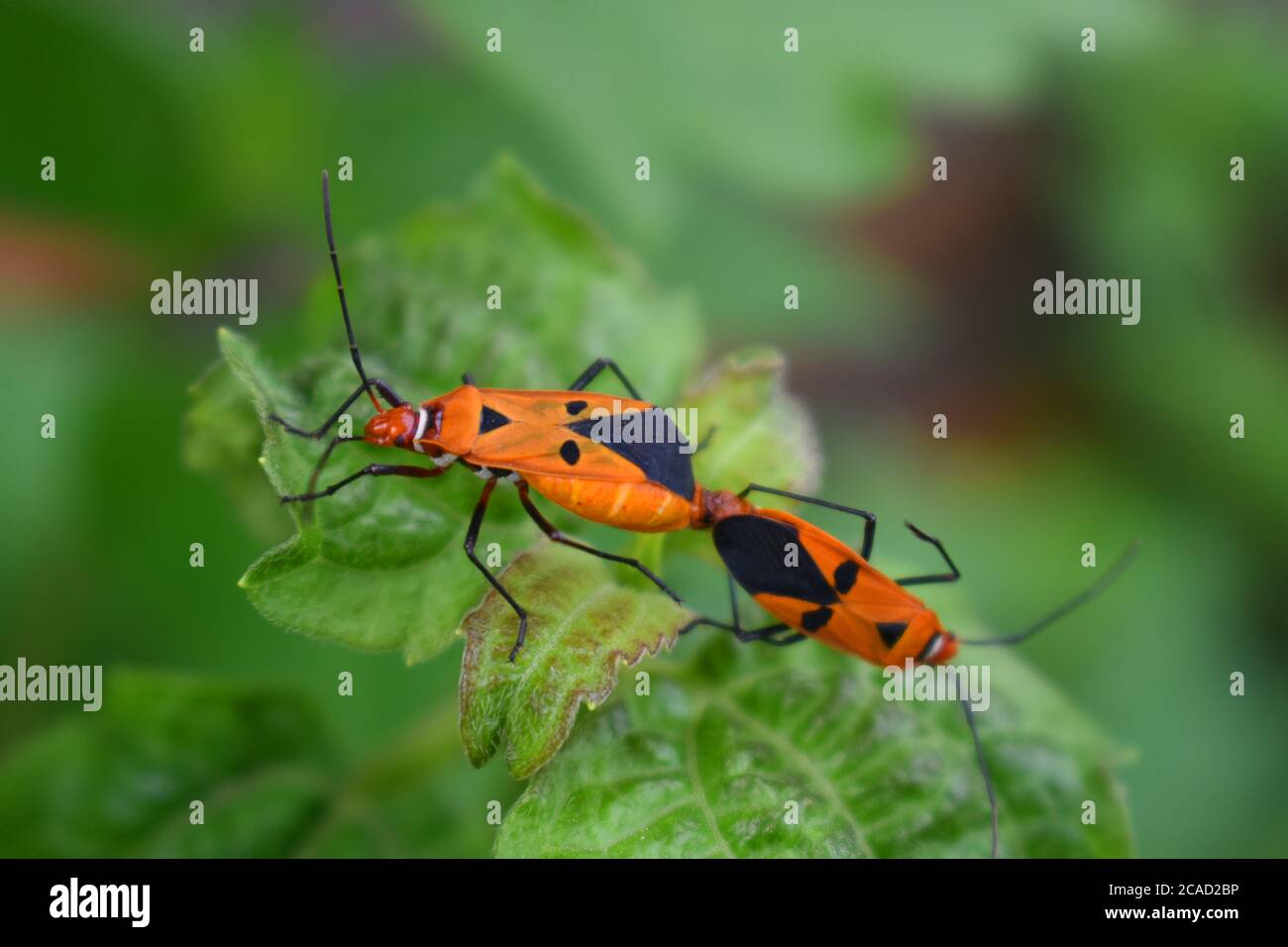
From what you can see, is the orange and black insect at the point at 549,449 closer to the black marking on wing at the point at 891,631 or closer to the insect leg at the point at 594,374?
the insect leg at the point at 594,374

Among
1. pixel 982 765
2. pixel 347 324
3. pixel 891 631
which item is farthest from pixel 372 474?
pixel 982 765

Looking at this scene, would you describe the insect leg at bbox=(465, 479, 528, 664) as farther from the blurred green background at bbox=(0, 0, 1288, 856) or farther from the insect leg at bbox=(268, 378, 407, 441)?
the blurred green background at bbox=(0, 0, 1288, 856)

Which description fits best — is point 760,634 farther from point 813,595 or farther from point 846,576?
point 846,576

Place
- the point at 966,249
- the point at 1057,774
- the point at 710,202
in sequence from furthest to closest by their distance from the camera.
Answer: the point at 966,249 → the point at 710,202 → the point at 1057,774

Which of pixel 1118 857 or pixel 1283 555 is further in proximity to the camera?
pixel 1283 555

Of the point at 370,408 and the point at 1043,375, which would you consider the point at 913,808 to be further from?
the point at 1043,375

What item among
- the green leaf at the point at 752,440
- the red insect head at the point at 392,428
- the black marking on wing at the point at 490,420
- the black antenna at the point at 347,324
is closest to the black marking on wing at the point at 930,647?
the green leaf at the point at 752,440

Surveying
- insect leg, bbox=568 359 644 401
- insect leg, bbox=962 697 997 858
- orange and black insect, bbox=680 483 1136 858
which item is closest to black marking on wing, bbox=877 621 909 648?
orange and black insect, bbox=680 483 1136 858

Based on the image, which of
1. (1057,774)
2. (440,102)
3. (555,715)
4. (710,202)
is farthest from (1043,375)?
(555,715)
